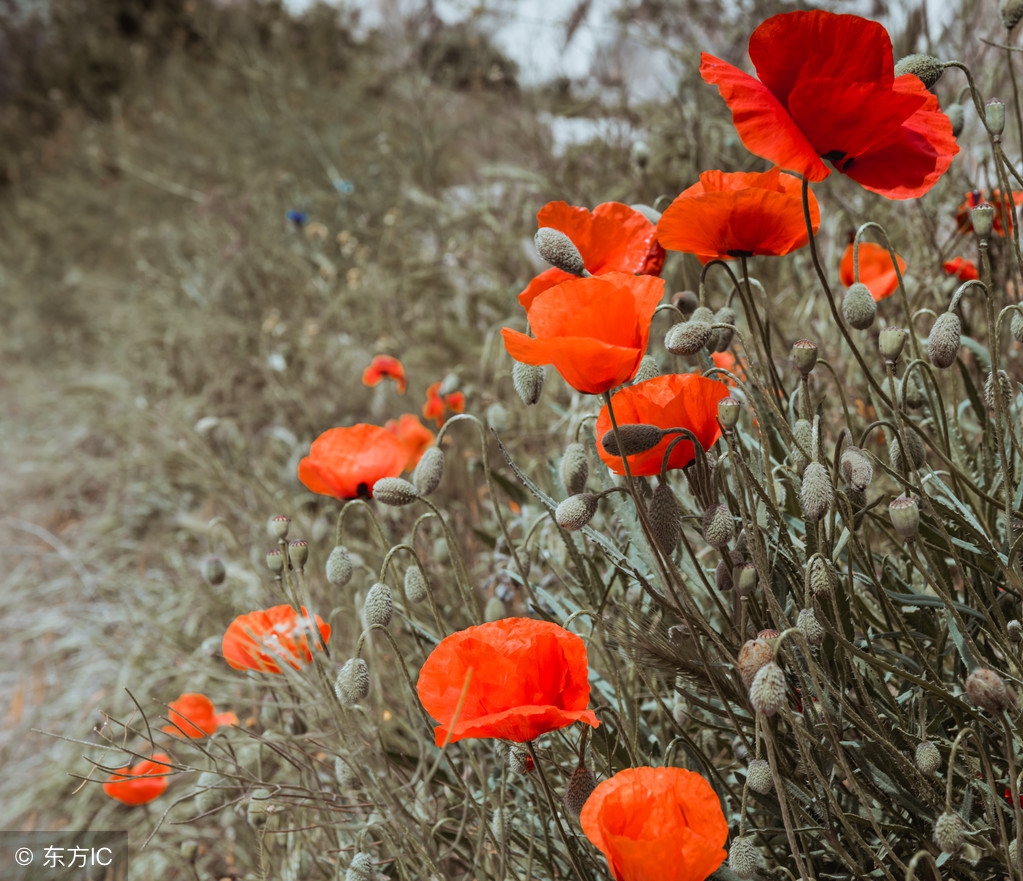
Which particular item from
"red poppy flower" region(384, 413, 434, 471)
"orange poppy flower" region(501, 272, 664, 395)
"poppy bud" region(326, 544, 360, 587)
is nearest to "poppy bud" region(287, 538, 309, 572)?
"poppy bud" region(326, 544, 360, 587)

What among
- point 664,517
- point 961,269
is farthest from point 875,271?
point 664,517

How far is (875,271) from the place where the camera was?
5.09ft

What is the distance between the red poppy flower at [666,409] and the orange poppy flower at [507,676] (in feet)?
0.60

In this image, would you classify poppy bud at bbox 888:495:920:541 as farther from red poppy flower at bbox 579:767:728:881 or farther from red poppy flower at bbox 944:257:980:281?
red poppy flower at bbox 944:257:980:281

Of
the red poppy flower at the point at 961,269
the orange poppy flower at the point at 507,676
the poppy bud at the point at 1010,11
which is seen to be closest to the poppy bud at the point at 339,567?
the orange poppy flower at the point at 507,676

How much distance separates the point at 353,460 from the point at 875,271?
100cm

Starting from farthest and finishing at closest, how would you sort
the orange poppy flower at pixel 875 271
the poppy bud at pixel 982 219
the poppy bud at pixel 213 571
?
1. the orange poppy flower at pixel 875 271
2. the poppy bud at pixel 213 571
3. the poppy bud at pixel 982 219

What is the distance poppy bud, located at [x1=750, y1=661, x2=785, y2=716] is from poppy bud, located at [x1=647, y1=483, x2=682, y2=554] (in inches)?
9.0

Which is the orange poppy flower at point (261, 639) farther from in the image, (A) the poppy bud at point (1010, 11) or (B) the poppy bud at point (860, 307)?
(A) the poppy bud at point (1010, 11)

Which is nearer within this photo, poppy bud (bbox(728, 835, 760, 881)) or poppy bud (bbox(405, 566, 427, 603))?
poppy bud (bbox(728, 835, 760, 881))

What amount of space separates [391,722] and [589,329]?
2.88 ft

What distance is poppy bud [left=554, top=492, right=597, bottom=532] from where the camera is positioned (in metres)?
0.83

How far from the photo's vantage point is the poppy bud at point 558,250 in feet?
2.97

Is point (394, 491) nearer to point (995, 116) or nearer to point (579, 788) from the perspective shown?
point (579, 788)
